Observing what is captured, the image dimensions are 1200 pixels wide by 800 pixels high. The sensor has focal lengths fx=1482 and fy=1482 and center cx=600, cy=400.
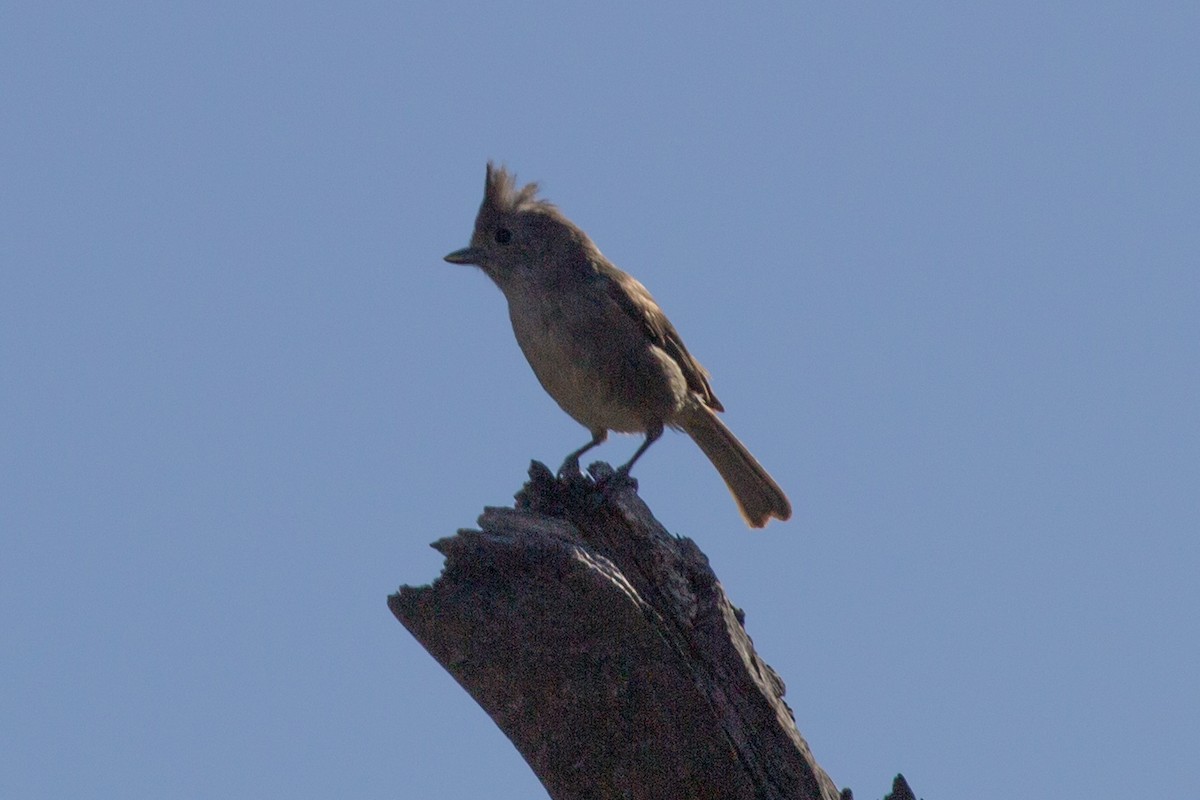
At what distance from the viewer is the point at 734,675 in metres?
4.07

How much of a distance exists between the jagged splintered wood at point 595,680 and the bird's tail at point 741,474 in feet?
11.8

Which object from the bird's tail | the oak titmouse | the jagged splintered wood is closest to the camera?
the jagged splintered wood

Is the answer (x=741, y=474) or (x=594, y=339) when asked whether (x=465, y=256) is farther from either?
(x=741, y=474)

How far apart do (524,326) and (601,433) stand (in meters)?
0.67

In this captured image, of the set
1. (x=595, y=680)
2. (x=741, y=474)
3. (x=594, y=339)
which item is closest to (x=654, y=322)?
(x=594, y=339)

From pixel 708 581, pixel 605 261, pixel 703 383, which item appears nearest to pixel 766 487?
pixel 703 383

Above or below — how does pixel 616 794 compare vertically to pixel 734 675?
below

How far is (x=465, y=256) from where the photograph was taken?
734 centimetres

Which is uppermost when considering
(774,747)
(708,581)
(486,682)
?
(708,581)

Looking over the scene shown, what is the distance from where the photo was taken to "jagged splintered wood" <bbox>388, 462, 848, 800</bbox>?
13.0 feet

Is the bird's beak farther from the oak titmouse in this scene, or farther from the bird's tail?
the bird's tail

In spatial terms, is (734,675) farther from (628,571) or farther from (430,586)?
(430,586)

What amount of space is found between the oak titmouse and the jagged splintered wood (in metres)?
2.76

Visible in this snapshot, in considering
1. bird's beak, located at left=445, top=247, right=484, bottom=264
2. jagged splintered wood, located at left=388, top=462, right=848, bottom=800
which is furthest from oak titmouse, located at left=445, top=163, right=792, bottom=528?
jagged splintered wood, located at left=388, top=462, right=848, bottom=800
